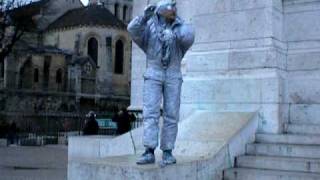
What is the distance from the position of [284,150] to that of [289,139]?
44cm

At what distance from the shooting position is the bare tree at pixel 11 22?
141ft

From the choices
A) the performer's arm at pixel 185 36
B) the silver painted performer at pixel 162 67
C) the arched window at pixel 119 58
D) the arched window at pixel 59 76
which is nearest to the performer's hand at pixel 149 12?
the silver painted performer at pixel 162 67

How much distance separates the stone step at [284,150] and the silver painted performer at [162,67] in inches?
77.5

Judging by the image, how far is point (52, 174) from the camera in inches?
531

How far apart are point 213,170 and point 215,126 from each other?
139 centimetres

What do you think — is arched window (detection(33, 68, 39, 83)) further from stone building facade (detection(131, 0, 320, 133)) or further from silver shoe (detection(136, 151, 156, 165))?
silver shoe (detection(136, 151, 156, 165))

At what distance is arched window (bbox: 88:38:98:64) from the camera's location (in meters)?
77.7

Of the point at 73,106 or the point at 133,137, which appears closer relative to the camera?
the point at 133,137

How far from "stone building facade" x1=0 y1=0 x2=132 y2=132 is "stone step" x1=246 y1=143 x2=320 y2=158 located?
51.7 metres

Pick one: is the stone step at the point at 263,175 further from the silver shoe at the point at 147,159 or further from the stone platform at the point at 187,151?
the silver shoe at the point at 147,159

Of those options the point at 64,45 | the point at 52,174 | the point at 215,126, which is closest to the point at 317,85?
the point at 215,126

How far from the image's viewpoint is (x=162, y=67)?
739cm

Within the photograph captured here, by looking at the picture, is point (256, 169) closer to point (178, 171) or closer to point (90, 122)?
point (178, 171)

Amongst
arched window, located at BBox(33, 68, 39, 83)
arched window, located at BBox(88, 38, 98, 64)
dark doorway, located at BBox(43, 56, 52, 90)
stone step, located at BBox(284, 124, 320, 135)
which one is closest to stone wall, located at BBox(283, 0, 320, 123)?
stone step, located at BBox(284, 124, 320, 135)
